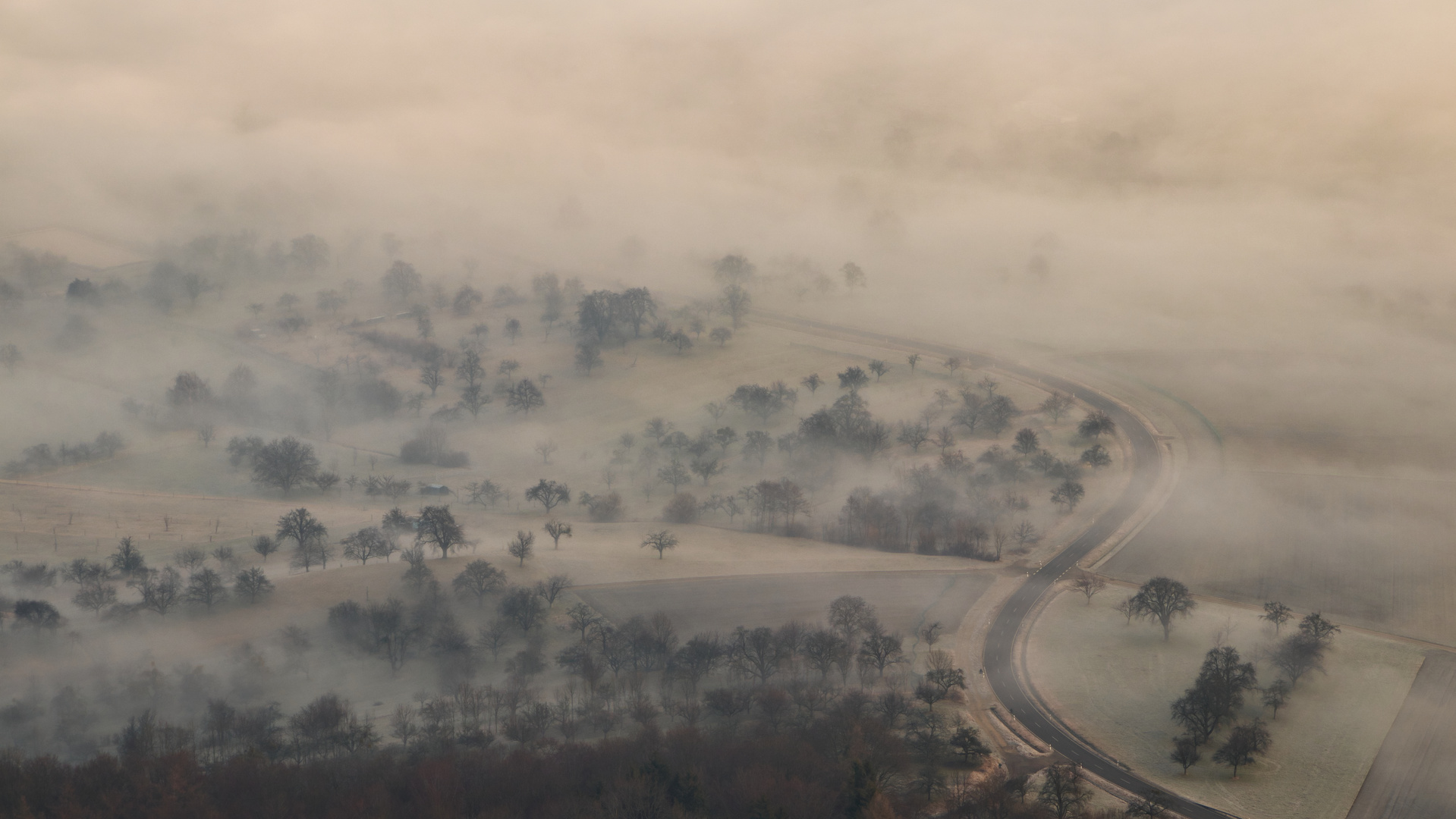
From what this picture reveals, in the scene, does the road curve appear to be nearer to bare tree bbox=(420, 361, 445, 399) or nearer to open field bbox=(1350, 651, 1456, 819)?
open field bbox=(1350, 651, 1456, 819)

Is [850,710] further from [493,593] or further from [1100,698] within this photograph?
[493,593]

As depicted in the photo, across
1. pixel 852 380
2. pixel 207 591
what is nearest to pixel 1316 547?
pixel 852 380

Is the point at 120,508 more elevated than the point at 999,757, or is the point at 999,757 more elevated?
the point at 120,508

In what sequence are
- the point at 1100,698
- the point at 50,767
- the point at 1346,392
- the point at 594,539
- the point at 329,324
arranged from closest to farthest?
the point at 50,767, the point at 1100,698, the point at 594,539, the point at 1346,392, the point at 329,324

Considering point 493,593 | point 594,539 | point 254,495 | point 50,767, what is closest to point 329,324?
point 254,495

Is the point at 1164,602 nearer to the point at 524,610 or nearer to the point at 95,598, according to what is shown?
the point at 524,610
